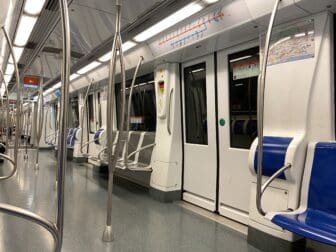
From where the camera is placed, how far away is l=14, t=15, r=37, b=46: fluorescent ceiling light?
333 cm

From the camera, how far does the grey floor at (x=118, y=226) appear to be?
2.40m

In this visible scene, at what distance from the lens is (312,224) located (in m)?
1.67

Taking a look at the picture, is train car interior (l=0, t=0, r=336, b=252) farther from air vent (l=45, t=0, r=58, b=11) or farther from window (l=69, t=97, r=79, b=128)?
window (l=69, t=97, r=79, b=128)

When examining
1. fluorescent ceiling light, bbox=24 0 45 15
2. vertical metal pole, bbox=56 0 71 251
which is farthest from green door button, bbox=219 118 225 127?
vertical metal pole, bbox=56 0 71 251

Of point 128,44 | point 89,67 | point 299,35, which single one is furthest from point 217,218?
point 89,67

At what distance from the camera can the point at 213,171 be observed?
136 inches

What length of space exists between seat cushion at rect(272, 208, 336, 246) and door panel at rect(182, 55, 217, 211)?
1.58 meters

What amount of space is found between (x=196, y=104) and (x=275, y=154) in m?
1.68

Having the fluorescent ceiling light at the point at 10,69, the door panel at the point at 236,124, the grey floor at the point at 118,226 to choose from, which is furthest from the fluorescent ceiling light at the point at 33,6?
the fluorescent ceiling light at the point at 10,69

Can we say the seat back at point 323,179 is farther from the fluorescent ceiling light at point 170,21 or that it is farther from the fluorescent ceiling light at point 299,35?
the fluorescent ceiling light at point 170,21

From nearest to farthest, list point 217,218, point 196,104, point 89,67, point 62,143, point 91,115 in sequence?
point 62,143
point 217,218
point 196,104
point 89,67
point 91,115

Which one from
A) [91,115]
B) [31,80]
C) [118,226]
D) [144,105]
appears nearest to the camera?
[118,226]

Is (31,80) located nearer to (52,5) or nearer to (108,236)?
(52,5)

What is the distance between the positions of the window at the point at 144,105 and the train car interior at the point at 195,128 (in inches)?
1.3
